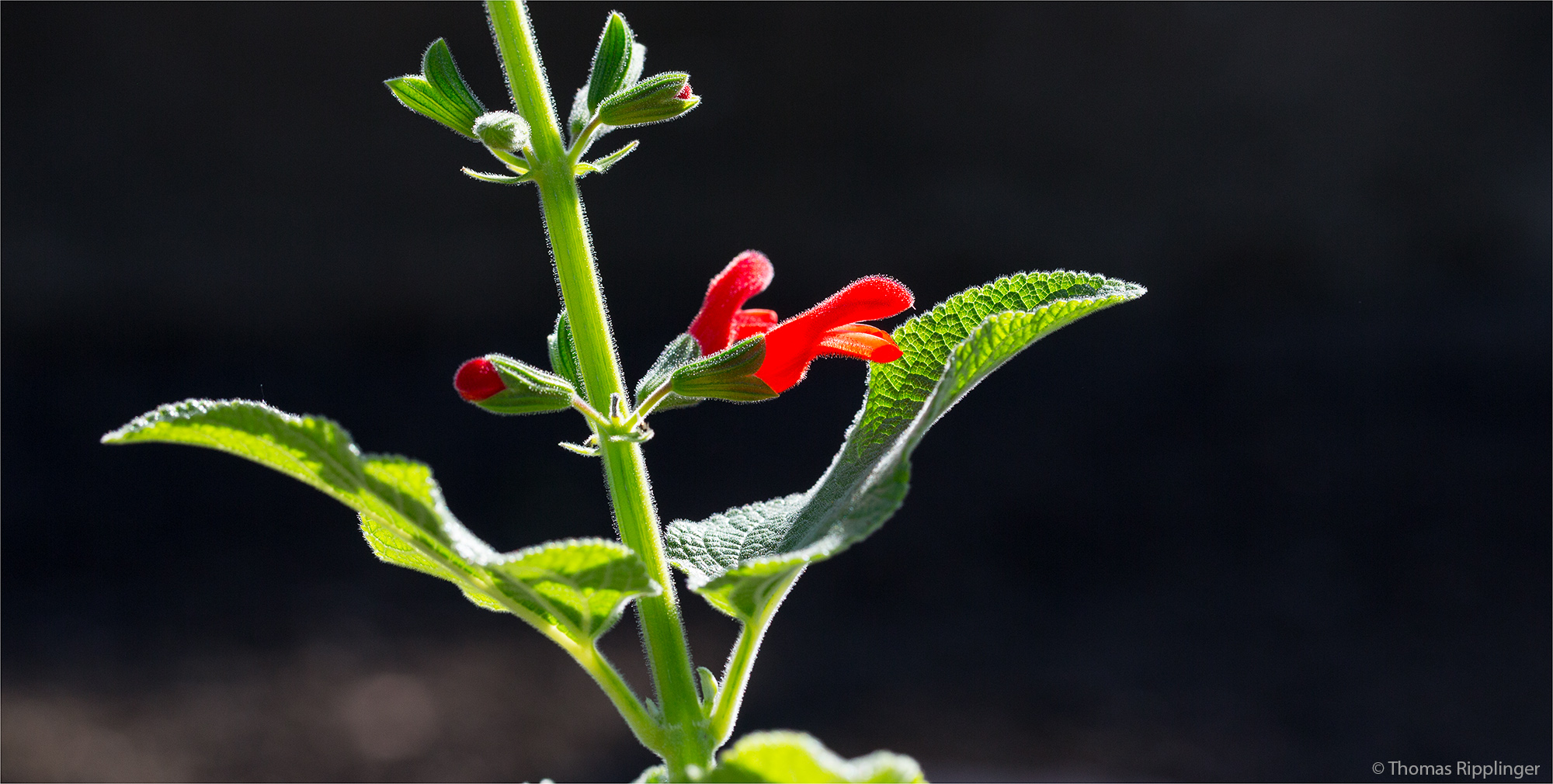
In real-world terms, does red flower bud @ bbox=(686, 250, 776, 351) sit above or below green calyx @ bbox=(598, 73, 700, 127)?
below

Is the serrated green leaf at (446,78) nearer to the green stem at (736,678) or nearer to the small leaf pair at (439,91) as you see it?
the small leaf pair at (439,91)

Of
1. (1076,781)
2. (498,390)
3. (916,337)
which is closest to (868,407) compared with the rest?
(916,337)

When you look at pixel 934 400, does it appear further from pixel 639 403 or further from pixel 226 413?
pixel 226 413

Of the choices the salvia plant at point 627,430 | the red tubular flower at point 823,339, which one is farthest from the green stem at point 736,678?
the red tubular flower at point 823,339

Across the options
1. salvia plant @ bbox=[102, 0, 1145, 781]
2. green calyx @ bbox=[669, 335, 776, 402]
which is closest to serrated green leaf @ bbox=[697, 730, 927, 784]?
salvia plant @ bbox=[102, 0, 1145, 781]

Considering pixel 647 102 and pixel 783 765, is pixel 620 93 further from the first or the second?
pixel 783 765

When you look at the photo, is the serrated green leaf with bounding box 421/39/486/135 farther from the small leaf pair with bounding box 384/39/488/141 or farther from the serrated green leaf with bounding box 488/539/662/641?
the serrated green leaf with bounding box 488/539/662/641
